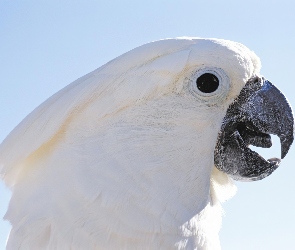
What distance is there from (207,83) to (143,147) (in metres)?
0.59

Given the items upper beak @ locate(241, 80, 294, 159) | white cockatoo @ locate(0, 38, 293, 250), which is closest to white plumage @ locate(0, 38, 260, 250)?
white cockatoo @ locate(0, 38, 293, 250)

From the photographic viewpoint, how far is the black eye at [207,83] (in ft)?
11.8

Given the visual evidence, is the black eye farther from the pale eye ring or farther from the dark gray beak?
the dark gray beak

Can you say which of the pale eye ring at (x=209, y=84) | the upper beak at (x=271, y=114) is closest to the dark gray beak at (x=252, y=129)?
the upper beak at (x=271, y=114)

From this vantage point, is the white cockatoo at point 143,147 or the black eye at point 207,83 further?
the black eye at point 207,83

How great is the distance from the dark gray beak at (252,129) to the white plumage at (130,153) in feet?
0.27

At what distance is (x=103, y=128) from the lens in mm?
3535

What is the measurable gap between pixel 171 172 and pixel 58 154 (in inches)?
28.4

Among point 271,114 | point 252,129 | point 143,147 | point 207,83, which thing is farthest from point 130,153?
point 271,114

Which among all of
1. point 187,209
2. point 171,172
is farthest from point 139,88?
point 187,209

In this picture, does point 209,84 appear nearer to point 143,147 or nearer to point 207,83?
point 207,83

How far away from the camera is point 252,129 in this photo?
3727 mm

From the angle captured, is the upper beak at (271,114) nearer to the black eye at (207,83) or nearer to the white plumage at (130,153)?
the white plumage at (130,153)

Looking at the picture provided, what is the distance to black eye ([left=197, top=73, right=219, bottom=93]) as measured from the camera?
359cm
